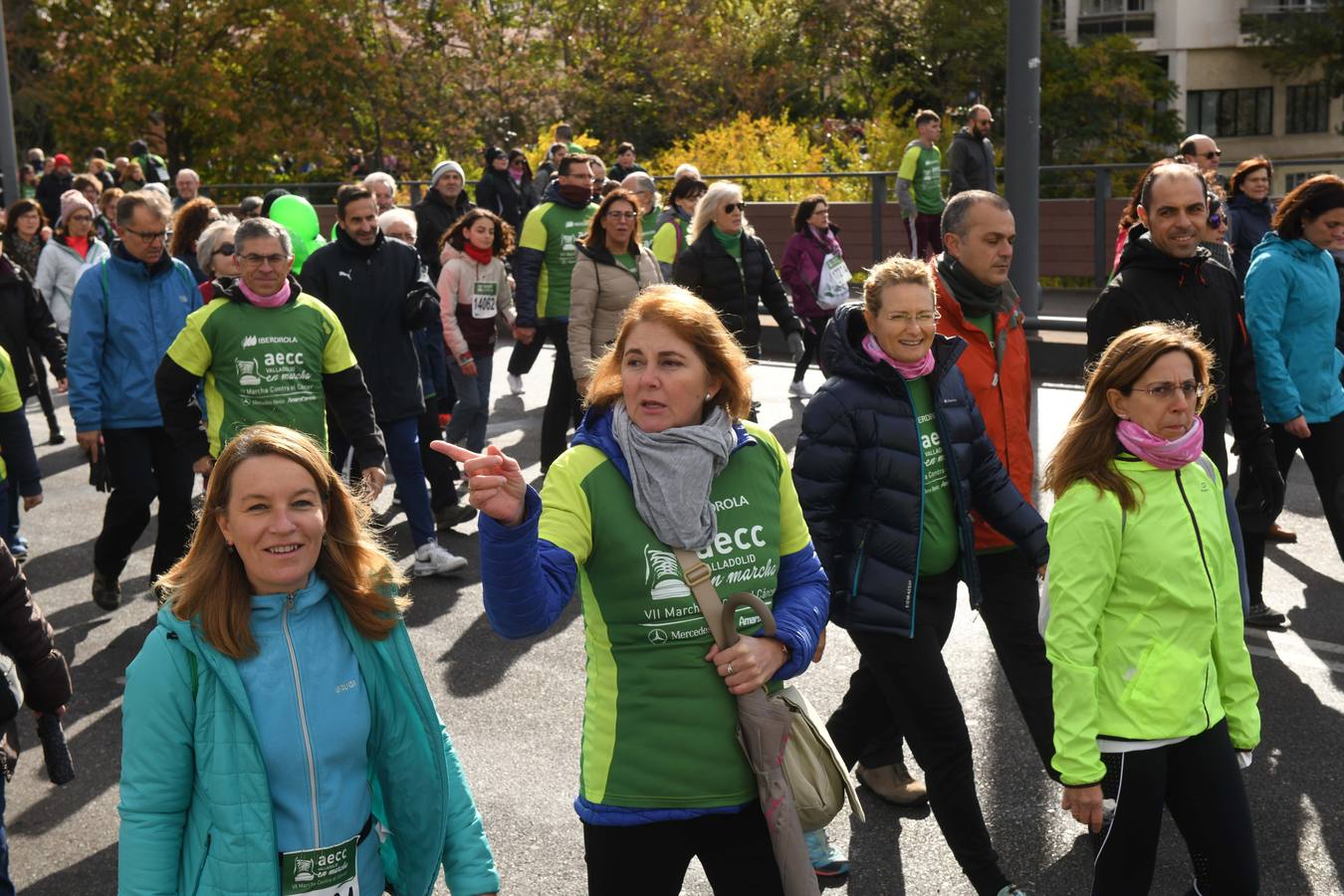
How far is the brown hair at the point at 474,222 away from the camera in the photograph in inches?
404

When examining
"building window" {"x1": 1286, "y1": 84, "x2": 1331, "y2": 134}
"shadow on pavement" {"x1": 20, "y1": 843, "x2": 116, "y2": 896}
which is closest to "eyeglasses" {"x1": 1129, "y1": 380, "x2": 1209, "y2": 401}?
"shadow on pavement" {"x1": 20, "y1": 843, "x2": 116, "y2": 896}

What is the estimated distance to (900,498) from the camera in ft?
15.1

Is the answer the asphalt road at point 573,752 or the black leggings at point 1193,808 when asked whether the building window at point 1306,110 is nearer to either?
the asphalt road at point 573,752

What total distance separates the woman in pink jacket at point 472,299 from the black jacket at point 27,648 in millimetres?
6408

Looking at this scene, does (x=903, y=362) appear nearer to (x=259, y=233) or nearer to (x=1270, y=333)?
(x=1270, y=333)

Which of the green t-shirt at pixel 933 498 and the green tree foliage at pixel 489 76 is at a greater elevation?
the green tree foliage at pixel 489 76

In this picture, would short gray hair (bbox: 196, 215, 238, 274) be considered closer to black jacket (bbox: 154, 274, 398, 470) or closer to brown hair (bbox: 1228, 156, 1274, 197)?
black jacket (bbox: 154, 274, 398, 470)

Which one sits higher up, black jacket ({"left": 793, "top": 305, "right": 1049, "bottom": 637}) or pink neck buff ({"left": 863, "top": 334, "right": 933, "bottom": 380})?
pink neck buff ({"left": 863, "top": 334, "right": 933, "bottom": 380})

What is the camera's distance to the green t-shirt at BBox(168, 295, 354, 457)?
21.6 ft

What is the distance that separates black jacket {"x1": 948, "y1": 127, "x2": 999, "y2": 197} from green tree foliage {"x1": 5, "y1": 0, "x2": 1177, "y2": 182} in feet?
48.7

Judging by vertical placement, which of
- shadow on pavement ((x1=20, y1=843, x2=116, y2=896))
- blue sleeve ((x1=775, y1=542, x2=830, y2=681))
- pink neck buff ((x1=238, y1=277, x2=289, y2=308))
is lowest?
shadow on pavement ((x1=20, y1=843, x2=116, y2=896))

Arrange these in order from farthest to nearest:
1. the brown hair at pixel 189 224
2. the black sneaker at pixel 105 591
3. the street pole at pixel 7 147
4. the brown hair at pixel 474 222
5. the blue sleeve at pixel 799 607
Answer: the street pole at pixel 7 147, the brown hair at pixel 474 222, the brown hair at pixel 189 224, the black sneaker at pixel 105 591, the blue sleeve at pixel 799 607

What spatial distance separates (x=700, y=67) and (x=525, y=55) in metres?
3.74

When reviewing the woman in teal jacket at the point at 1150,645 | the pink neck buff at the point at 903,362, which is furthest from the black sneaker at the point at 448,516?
the woman in teal jacket at the point at 1150,645
